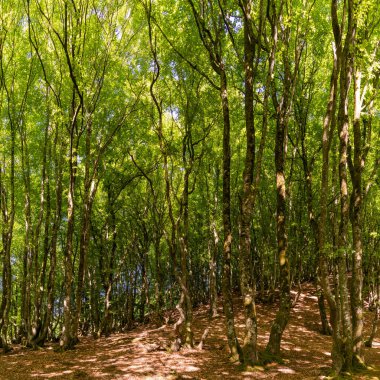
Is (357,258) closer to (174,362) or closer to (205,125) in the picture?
(174,362)

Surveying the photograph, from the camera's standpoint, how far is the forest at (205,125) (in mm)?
8930

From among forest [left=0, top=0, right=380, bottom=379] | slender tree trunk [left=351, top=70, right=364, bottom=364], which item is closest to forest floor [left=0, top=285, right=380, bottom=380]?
forest [left=0, top=0, right=380, bottom=379]

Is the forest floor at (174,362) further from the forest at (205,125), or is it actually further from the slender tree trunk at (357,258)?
the slender tree trunk at (357,258)

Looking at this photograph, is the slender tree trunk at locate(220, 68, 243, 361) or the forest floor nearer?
the forest floor

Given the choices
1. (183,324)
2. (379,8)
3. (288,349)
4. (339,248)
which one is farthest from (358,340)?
(379,8)

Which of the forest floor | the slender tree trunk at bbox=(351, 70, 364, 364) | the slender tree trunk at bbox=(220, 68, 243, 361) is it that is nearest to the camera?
the slender tree trunk at bbox=(351, 70, 364, 364)

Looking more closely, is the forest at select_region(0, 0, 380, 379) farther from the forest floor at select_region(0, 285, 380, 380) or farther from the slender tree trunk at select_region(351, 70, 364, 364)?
the forest floor at select_region(0, 285, 380, 380)

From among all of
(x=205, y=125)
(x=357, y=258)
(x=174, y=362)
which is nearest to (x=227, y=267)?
(x=174, y=362)

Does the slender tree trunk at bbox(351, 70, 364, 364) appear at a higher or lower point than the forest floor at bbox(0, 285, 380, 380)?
higher

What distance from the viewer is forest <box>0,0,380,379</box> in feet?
29.3

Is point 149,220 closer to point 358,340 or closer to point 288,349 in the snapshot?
point 288,349

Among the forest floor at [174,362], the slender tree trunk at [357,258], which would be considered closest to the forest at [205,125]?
the slender tree trunk at [357,258]

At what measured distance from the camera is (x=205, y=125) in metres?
17.2

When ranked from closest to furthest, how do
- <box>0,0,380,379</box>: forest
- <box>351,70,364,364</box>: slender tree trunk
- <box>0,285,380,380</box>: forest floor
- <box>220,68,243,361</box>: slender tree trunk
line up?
<box>351,70,364,364</box>: slender tree trunk < <box>0,285,380,380</box>: forest floor < <box>0,0,380,379</box>: forest < <box>220,68,243,361</box>: slender tree trunk
